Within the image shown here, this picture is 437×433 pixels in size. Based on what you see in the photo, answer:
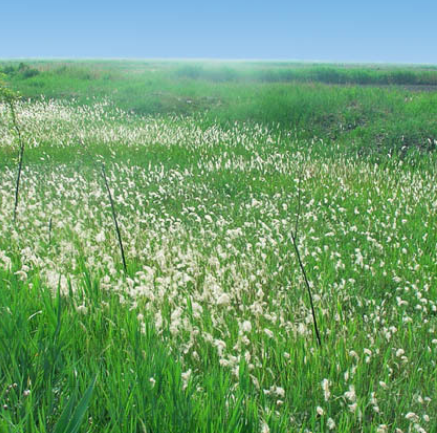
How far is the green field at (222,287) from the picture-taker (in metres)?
2.47

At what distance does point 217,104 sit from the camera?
67.8 feet

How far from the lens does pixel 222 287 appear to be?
4.38 m

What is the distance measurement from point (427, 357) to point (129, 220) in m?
4.01

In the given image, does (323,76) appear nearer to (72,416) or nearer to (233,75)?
(233,75)

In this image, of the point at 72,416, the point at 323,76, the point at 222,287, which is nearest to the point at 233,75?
the point at 323,76

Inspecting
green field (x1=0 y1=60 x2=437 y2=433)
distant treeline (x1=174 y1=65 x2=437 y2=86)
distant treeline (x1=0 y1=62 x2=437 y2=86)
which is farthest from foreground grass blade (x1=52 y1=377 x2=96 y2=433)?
distant treeline (x1=174 y1=65 x2=437 y2=86)

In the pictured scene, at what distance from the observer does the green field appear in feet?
8.11

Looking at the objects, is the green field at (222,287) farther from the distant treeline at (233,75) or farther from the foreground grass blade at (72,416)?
the distant treeline at (233,75)

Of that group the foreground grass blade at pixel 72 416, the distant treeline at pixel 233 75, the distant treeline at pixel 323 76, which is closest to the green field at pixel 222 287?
the foreground grass blade at pixel 72 416

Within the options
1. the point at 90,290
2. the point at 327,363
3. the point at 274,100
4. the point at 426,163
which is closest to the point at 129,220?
the point at 90,290

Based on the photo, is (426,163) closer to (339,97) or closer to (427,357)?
(339,97)

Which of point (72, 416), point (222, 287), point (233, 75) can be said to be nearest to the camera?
point (72, 416)

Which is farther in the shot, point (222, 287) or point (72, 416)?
point (222, 287)

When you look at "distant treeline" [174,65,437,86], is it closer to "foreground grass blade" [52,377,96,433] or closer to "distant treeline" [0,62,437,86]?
"distant treeline" [0,62,437,86]
